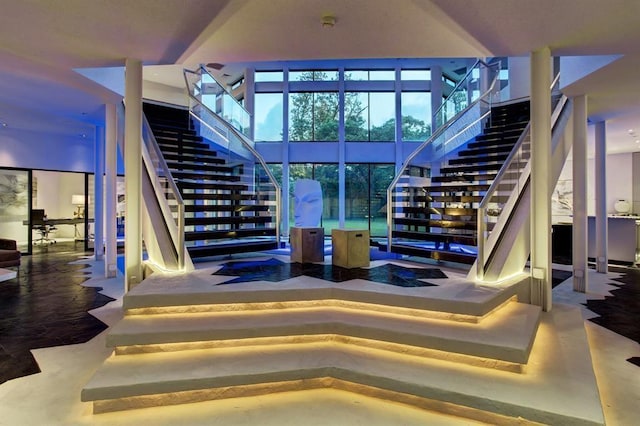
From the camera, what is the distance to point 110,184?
270 inches

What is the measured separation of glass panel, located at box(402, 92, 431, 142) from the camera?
12641mm

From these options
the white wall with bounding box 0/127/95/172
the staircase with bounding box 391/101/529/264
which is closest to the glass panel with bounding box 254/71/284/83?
the white wall with bounding box 0/127/95/172

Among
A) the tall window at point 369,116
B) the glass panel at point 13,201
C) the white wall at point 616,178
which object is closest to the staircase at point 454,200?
the white wall at point 616,178

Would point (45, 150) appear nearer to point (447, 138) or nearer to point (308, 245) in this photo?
point (308, 245)

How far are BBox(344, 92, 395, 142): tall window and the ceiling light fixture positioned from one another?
30.7ft

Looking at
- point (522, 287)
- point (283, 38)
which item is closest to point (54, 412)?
point (283, 38)

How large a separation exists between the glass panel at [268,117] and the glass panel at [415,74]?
444 centimetres

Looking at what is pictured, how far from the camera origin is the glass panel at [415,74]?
41.7 ft

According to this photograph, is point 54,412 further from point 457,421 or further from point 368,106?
point 368,106

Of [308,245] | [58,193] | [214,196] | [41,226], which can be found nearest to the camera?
[308,245]

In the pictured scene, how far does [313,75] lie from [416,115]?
3.95 m

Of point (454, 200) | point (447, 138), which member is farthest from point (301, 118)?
→ point (454, 200)

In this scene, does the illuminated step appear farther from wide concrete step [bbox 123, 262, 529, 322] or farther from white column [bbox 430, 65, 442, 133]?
white column [bbox 430, 65, 442, 133]

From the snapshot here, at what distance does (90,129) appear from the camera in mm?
10078
